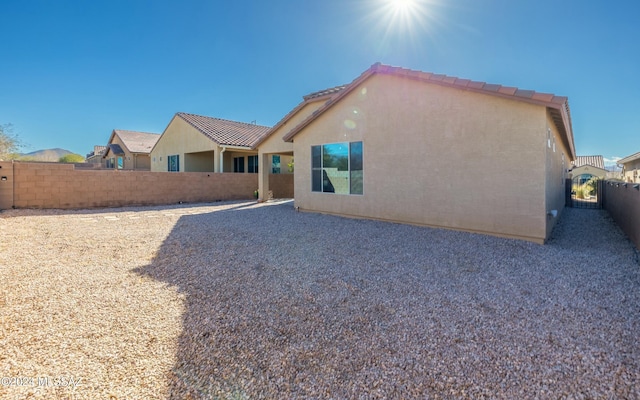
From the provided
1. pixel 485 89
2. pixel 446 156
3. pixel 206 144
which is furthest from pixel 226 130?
pixel 485 89

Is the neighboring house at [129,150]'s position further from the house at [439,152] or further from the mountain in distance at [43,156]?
the house at [439,152]

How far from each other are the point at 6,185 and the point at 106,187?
3.25m

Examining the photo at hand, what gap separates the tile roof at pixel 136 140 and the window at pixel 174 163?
23.6 ft

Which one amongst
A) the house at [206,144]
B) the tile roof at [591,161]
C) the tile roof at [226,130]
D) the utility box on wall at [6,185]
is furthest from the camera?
the tile roof at [591,161]

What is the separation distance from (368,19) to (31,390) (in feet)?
39.3

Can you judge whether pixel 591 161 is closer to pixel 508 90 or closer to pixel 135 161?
pixel 508 90

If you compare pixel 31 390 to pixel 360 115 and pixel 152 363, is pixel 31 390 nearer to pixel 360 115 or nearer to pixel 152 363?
pixel 152 363

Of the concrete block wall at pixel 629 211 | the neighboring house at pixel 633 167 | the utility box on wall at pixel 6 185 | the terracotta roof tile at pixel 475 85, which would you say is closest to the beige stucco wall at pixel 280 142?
the terracotta roof tile at pixel 475 85

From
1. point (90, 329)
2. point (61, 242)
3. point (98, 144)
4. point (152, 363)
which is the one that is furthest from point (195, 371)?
Answer: point (98, 144)

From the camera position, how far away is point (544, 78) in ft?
40.8

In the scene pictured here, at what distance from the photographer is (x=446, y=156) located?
831cm

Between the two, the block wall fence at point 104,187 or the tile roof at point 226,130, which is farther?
the tile roof at point 226,130

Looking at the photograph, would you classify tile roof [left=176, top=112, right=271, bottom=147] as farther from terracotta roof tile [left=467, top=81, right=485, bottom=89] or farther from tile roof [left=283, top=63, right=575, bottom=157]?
terracotta roof tile [left=467, top=81, right=485, bottom=89]

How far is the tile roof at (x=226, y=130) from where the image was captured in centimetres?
2050
